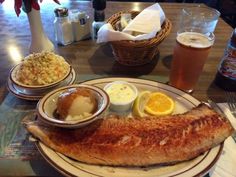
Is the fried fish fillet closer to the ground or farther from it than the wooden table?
farther from it

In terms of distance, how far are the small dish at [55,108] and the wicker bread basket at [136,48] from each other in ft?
1.10

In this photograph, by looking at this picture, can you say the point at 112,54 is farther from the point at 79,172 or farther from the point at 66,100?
the point at 79,172

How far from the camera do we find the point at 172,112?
0.90 metres

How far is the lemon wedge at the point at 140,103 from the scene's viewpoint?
35.1 inches

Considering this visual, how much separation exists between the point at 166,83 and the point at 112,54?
14.6 inches

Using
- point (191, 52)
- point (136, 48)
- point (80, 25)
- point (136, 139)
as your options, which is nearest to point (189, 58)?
point (191, 52)

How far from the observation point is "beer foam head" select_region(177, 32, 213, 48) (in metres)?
0.98

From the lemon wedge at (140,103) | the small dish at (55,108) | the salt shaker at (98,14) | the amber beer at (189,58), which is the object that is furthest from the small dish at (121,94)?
the salt shaker at (98,14)

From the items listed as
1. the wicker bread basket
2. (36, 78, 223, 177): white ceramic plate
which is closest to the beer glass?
the wicker bread basket

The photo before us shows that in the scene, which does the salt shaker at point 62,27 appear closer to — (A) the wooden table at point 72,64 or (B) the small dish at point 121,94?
(A) the wooden table at point 72,64

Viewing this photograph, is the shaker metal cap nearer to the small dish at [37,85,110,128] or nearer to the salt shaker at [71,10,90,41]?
the salt shaker at [71,10,90,41]

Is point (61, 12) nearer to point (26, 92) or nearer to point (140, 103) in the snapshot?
point (26, 92)

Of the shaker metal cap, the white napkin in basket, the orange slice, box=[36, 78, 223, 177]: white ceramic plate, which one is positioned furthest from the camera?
the shaker metal cap

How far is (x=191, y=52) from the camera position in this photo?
97 cm
